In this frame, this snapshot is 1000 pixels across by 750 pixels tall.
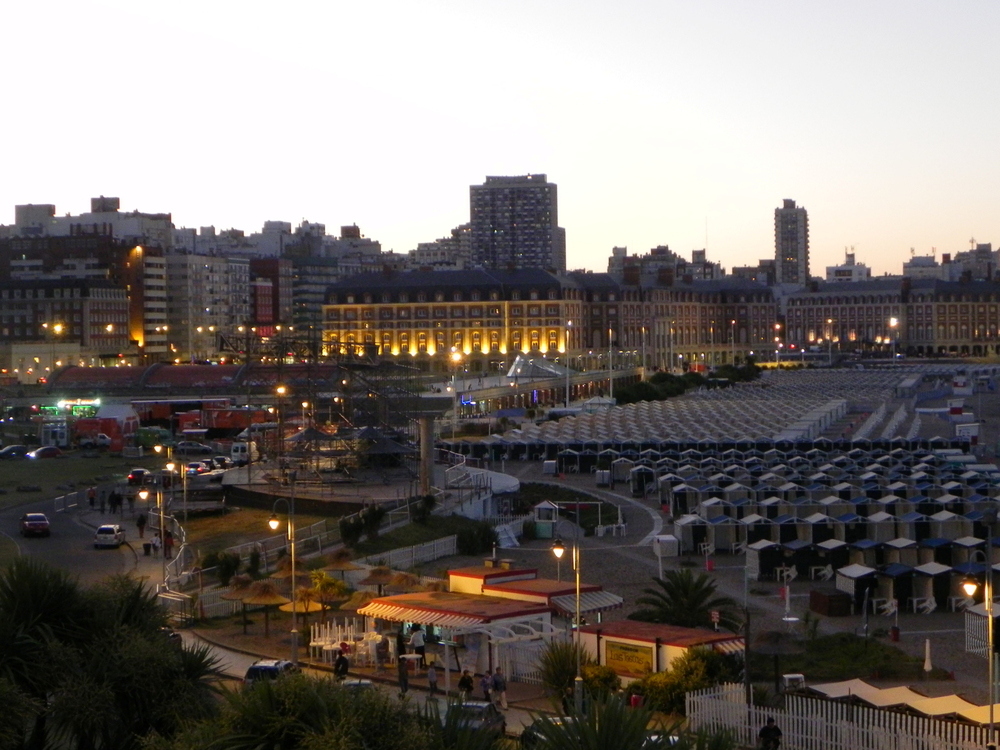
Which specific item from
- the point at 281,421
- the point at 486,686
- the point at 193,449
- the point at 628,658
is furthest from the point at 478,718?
the point at 193,449

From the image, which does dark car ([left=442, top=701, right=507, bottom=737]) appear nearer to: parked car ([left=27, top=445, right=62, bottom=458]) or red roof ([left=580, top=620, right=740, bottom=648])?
red roof ([left=580, top=620, right=740, bottom=648])

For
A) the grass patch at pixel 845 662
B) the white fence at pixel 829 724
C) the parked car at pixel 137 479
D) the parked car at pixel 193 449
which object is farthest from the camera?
the parked car at pixel 193 449

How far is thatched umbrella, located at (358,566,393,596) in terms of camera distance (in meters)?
16.2

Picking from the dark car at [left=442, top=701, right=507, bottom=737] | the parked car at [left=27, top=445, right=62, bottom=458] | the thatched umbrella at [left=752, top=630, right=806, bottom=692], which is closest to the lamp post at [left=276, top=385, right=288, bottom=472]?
the parked car at [left=27, top=445, right=62, bottom=458]

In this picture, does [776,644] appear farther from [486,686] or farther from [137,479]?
[137,479]

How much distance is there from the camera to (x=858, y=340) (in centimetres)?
11206

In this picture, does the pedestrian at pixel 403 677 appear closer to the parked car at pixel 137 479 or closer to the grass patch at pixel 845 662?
the grass patch at pixel 845 662

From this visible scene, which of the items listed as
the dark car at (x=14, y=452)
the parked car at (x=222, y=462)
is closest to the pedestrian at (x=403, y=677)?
the parked car at (x=222, y=462)

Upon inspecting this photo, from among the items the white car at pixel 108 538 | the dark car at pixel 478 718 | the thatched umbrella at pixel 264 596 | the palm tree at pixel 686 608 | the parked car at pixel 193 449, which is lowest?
the parked car at pixel 193 449

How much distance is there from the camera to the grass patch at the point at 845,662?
13844 millimetres

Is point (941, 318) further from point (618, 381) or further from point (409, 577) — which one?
point (409, 577)

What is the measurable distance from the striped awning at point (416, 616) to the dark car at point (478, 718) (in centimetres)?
156

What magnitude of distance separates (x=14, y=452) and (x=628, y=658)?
96.8 feet

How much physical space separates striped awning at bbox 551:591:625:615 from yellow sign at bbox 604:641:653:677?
1002mm
